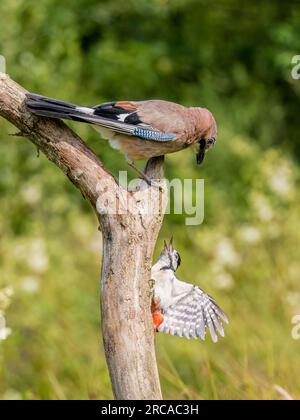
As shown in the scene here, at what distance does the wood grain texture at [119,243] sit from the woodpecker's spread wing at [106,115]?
8 cm

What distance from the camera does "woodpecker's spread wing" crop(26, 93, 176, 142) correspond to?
3.58 m

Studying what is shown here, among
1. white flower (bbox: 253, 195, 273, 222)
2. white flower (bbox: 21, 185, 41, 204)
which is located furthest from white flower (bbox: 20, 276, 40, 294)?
white flower (bbox: 253, 195, 273, 222)

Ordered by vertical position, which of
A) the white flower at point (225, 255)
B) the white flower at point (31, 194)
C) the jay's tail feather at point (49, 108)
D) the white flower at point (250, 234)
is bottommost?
the jay's tail feather at point (49, 108)

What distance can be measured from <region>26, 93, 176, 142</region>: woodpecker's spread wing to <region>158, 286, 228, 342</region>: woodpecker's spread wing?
754mm

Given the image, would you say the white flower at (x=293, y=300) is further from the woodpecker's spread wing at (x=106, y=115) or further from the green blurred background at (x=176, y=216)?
the woodpecker's spread wing at (x=106, y=115)

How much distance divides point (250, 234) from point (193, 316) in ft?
7.74

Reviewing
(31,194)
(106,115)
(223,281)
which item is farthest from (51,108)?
(31,194)

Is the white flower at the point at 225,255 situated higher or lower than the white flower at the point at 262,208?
lower

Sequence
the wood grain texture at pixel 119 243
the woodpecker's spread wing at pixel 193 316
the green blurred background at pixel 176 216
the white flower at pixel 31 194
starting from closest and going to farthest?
the wood grain texture at pixel 119 243, the woodpecker's spread wing at pixel 193 316, the green blurred background at pixel 176 216, the white flower at pixel 31 194

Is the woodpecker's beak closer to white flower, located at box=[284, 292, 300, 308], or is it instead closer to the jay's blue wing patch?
the jay's blue wing patch

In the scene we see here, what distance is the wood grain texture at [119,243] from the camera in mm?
3484

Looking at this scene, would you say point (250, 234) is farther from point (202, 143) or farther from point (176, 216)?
point (202, 143)

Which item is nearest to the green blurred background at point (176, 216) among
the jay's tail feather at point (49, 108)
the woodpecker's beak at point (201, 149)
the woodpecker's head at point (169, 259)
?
the woodpecker's head at point (169, 259)

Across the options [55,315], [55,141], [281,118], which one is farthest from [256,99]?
[55,141]
